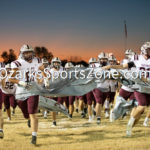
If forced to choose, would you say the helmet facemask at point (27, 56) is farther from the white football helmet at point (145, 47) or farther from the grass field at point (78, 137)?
the white football helmet at point (145, 47)

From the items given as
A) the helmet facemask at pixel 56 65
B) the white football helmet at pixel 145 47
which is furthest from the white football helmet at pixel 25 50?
the helmet facemask at pixel 56 65

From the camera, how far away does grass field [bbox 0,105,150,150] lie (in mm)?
5387

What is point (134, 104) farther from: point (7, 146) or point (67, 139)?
point (7, 146)

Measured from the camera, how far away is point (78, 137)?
6.28 m

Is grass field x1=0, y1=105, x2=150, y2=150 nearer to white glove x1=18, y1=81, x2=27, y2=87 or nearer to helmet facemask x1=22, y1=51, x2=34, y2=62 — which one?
white glove x1=18, y1=81, x2=27, y2=87

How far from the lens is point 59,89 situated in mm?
7141

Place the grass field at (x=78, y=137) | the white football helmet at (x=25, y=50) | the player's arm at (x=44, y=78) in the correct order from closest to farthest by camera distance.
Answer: the grass field at (x=78, y=137) < the white football helmet at (x=25, y=50) < the player's arm at (x=44, y=78)

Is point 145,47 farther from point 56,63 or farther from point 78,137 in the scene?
point 56,63

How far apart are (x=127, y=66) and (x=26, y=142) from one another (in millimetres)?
2553

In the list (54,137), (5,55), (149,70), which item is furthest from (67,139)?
(5,55)

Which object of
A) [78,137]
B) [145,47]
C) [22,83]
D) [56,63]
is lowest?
[78,137]

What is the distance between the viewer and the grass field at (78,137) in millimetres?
5387

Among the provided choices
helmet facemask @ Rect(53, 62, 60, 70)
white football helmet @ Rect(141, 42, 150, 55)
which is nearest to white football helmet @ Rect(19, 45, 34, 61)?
white football helmet @ Rect(141, 42, 150, 55)

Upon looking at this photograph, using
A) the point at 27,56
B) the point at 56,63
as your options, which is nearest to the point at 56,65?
the point at 56,63
